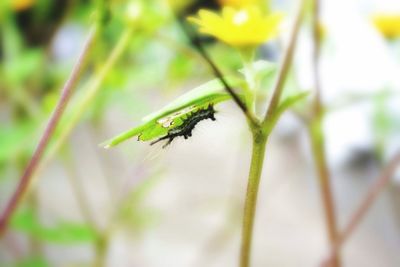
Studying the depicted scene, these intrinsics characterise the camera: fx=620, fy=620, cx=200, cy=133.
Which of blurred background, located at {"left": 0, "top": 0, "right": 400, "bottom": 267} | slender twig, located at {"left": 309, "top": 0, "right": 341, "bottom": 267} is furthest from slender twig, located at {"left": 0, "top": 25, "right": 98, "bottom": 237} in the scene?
slender twig, located at {"left": 309, "top": 0, "right": 341, "bottom": 267}

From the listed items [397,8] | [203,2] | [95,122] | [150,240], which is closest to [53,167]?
[150,240]

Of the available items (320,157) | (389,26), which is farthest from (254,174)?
(389,26)

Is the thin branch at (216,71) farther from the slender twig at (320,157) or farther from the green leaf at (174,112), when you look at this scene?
the slender twig at (320,157)

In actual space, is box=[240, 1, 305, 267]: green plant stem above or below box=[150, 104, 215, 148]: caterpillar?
below

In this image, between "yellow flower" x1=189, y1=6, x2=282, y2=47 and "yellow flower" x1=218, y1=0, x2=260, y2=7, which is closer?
"yellow flower" x1=189, y1=6, x2=282, y2=47

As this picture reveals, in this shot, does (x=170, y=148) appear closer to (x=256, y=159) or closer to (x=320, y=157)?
(x=256, y=159)

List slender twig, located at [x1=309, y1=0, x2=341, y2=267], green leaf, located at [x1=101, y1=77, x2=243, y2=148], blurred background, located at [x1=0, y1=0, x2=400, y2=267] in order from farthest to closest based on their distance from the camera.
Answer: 1. blurred background, located at [x1=0, y1=0, x2=400, y2=267]
2. slender twig, located at [x1=309, y1=0, x2=341, y2=267]
3. green leaf, located at [x1=101, y1=77, x2=243, y2=148]

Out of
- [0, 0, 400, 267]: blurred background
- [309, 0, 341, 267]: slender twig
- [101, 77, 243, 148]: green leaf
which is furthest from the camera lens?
[0, 0, 400, 267]: blurred background

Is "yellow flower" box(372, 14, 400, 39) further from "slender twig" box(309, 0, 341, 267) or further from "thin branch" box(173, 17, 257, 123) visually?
"thin branch" box(173, 17, 257, 123)
